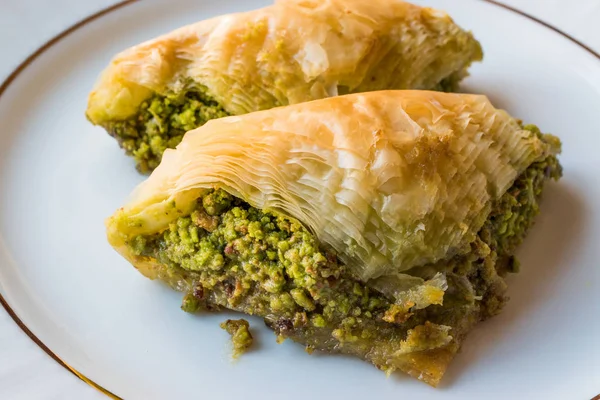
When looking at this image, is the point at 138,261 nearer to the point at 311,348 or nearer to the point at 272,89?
the point at 311,348

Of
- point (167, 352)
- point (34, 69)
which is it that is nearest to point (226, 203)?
point (167, 352)

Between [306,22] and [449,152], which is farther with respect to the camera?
[306,22]

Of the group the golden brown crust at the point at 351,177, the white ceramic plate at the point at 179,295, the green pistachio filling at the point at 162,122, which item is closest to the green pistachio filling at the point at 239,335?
the white ceramic plate at the point at 179,295

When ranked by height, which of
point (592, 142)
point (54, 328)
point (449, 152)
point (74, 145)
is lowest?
point (54, 328)

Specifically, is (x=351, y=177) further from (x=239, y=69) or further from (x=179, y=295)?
(x=239, y=69)

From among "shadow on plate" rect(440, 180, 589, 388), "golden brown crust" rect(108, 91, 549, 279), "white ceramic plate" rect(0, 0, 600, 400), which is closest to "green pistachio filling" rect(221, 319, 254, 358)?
"white ceramic plate" rect(0, 0, 600, 400)

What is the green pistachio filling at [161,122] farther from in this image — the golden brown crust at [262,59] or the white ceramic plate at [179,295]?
the white ceramic plate at [179,295]

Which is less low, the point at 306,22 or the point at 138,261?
the point at 306,22
